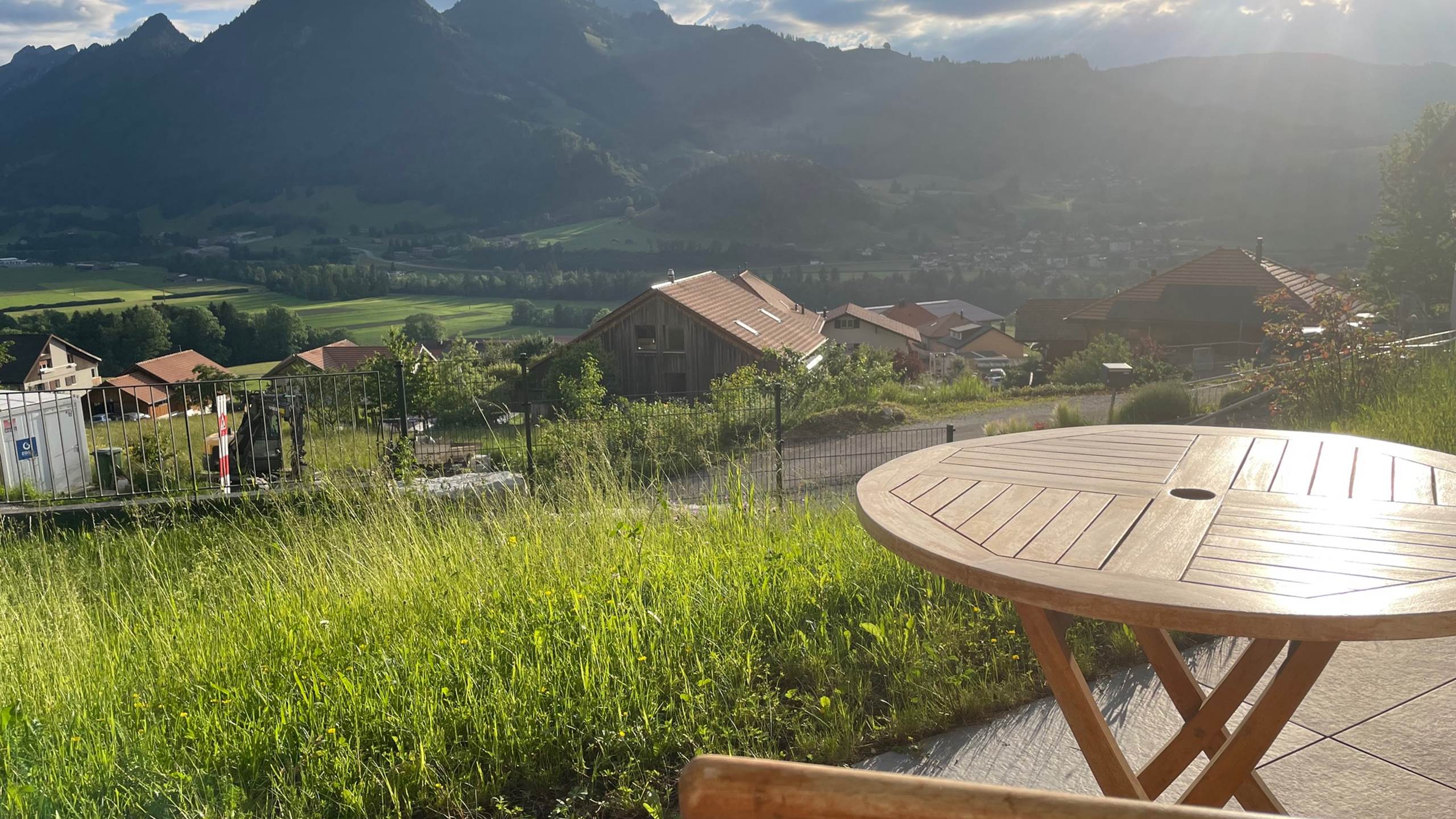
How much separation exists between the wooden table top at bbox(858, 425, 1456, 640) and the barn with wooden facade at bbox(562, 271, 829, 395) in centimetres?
2451

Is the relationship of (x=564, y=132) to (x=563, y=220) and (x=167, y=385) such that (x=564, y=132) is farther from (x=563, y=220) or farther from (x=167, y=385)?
(x=167, y=385)

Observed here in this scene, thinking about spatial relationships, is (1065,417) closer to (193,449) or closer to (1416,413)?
(1416,413)

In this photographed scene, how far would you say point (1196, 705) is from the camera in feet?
6.37

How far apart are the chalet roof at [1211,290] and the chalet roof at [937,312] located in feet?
110

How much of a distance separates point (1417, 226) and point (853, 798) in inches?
1630

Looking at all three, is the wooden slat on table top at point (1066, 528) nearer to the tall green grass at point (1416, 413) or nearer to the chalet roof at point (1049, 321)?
the tall green grass at point (1416, 413)

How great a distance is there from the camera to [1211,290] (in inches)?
1405

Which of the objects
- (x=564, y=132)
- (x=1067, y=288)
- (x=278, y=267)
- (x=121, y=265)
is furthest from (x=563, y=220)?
(x=1067, y=288)

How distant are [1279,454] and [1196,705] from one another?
0.95m

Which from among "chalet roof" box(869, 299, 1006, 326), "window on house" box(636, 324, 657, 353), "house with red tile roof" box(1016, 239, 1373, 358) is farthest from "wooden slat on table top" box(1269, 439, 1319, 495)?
"chalet roof" box(869, 299, 1006, 326)

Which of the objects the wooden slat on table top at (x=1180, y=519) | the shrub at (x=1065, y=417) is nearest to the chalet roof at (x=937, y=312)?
the shrub at (x=1065, y=417)

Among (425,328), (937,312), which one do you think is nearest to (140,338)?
(425,328)

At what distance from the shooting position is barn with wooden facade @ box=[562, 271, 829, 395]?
28.4m

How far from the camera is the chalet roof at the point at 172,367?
46750 millimetres
